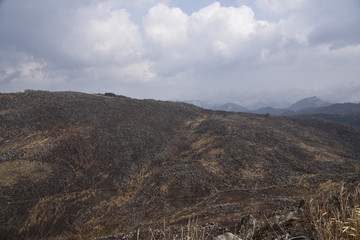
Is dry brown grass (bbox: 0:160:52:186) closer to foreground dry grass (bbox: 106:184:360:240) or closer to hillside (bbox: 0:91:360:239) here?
hillside (bbox: 0:91:360:239)

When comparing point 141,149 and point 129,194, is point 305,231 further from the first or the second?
point 141,149

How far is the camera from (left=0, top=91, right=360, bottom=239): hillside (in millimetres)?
21500

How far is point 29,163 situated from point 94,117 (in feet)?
49.1

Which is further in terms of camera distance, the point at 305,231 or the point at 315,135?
the point at 315,135

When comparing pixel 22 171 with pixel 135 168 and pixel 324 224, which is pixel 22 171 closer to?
pixel 135 168

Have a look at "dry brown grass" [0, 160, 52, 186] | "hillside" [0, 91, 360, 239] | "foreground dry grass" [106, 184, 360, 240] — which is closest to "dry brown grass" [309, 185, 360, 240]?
"foreground dry grass" [106, 184, 360, 240]

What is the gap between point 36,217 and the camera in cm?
2141

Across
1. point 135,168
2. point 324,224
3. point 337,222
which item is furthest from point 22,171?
point 337,222

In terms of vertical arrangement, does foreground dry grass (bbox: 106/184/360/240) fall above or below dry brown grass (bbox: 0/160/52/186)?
above

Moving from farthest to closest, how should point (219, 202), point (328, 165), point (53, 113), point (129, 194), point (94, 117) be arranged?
point (94, 117)
point (53, 113)
point (328, 165)
point (129, 194)
point (219, 202)

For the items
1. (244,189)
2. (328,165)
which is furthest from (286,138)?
(244,189)

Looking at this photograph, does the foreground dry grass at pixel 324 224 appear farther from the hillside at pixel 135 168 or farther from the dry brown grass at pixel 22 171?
the dry brown grass at pixel 22 171

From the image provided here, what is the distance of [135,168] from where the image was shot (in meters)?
31.4

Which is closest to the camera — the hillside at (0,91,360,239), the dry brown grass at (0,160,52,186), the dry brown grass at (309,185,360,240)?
the dry brown grass at (309,185,360,240)
